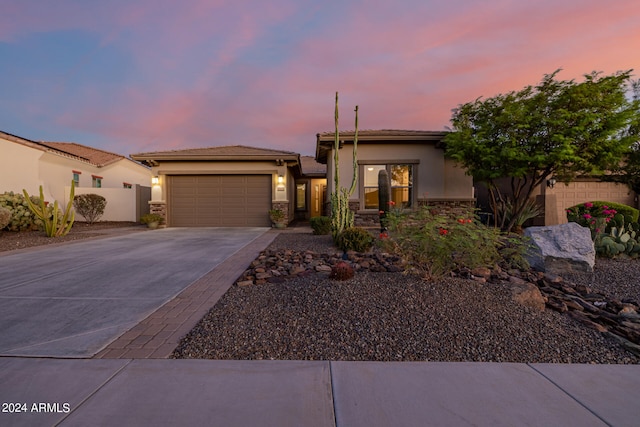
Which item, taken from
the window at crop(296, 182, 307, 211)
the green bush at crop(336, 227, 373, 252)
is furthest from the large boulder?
the window at crop(296, 182, 307, 211)

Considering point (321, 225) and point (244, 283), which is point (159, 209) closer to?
point (321, 225)

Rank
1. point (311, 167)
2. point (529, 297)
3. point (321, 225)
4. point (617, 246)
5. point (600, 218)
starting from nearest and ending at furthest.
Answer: point (529, 297), point (617, 246), point (600, 218), point (321, 225), point (311, 167)

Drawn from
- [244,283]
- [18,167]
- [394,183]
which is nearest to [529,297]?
[244,283]

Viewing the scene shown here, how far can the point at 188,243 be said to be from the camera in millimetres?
9266

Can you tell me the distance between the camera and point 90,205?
51.0 feet

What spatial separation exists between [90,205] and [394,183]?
1579 cm

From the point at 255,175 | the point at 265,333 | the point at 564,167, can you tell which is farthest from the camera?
the point at 255,175

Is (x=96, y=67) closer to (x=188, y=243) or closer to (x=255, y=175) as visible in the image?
(x=255, y=175)

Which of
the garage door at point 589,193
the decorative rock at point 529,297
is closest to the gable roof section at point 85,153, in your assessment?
the decorative rock at point 529,297

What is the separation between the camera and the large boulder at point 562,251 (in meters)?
5.40

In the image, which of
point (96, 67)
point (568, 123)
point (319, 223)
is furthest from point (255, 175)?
point (568, 123)

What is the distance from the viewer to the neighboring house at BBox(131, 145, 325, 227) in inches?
571

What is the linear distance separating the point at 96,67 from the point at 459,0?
15.2m

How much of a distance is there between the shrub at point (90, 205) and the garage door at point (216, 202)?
175 inches
